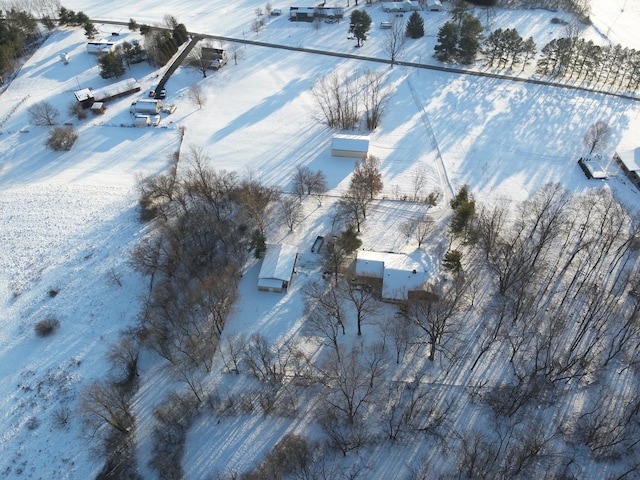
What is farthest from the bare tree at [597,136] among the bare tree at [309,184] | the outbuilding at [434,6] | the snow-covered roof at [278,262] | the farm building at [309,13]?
the farm building at [309,13]

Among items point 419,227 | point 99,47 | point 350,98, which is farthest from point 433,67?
point 99,47

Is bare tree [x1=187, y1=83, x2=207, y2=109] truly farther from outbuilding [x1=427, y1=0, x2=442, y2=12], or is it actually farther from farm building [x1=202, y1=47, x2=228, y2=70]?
outbuilding [x1=427, y1=0, x2=442, y2=12]

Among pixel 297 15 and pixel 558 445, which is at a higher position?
pixel 297 15

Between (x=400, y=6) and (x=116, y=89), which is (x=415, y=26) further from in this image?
(x=116, y=89)

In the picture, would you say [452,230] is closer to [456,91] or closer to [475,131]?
[475,131]

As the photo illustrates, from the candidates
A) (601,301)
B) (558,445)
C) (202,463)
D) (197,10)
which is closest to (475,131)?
(601,301)
